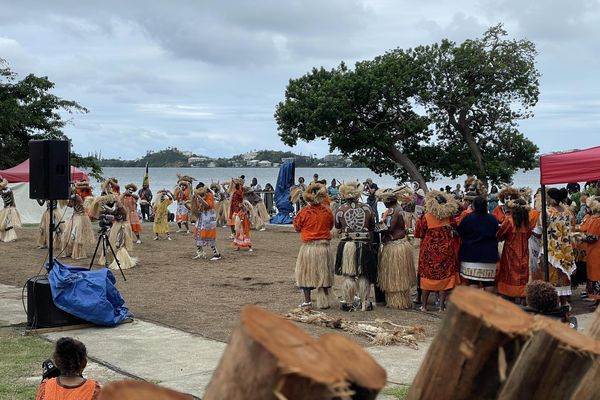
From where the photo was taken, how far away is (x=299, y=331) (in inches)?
67.9

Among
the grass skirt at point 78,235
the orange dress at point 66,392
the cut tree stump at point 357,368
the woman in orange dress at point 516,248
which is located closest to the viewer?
the cut tree stump at point 357,368

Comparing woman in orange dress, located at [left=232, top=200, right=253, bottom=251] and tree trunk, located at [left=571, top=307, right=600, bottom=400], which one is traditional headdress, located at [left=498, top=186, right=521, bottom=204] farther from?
tree trunk, located at [left=571, top=307, right=600, bottom=400]

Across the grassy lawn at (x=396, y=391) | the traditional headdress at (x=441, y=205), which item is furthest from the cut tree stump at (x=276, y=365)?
the traditional headdress at (x=441, y=205)

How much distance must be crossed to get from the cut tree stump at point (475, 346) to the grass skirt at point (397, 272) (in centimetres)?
922

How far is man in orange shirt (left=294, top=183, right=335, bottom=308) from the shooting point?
432 inches

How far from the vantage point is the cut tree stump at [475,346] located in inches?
70.5

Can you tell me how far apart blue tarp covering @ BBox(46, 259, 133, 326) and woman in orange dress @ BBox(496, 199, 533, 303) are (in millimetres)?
5255

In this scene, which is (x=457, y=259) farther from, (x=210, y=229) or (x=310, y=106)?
(x=310, y=106)

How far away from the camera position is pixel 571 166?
930 cm

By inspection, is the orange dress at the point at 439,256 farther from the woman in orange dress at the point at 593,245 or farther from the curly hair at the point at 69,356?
the curly hair at the point at 69,356

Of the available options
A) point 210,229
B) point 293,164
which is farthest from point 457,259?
point 293,164

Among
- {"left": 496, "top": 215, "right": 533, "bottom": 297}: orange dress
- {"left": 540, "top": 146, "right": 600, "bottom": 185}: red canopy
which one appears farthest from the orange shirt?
{"left": 540, "top": 146, "right": 600, "bottom": 185}: red canopy

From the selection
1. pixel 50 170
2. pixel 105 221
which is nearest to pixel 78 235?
pixel 105 221

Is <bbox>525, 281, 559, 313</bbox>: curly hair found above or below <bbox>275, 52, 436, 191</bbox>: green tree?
below
